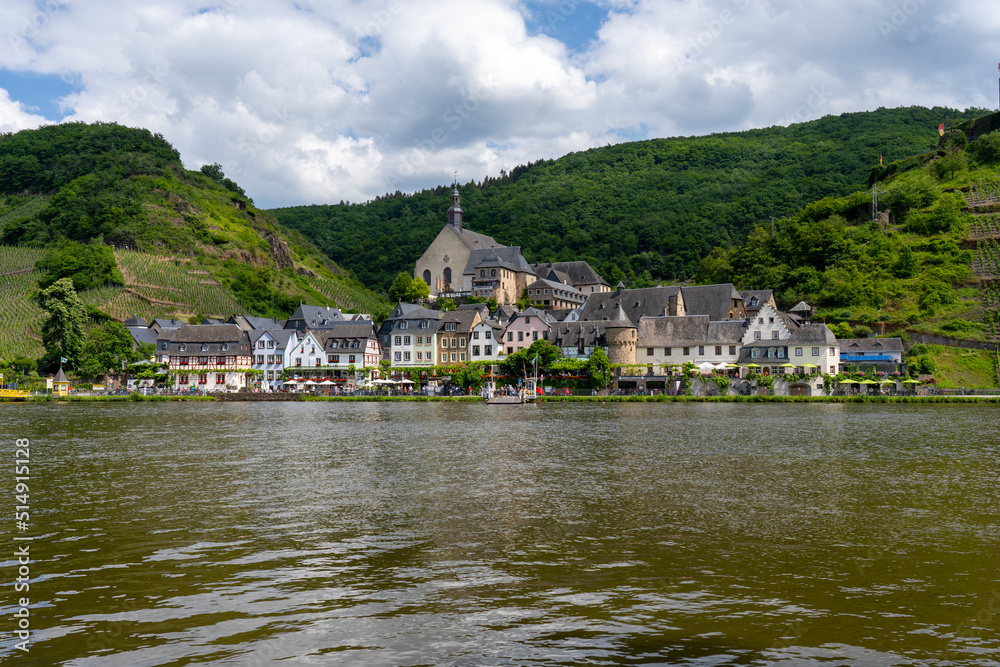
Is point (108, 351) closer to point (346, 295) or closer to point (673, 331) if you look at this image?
point (346, 295)

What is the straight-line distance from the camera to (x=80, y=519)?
16.6 meters

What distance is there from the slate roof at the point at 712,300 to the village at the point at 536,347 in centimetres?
15

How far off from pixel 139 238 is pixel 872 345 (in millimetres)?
125517

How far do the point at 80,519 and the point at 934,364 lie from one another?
7583 cm

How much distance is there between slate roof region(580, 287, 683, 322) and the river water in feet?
202

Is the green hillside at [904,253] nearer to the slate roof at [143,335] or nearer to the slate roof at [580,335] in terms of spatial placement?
the slate roof at [580,335]

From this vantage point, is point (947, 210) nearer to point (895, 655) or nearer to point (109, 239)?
point (895, 655)

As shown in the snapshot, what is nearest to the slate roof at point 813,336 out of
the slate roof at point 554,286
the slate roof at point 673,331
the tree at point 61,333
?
the slate roof at point 673,331

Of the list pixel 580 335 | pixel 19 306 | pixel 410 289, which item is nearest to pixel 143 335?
pixel 19 306

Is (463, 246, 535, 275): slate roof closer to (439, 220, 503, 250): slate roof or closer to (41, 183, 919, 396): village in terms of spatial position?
(41, 183, 919, 396): village

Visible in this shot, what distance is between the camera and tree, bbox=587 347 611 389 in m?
76.7

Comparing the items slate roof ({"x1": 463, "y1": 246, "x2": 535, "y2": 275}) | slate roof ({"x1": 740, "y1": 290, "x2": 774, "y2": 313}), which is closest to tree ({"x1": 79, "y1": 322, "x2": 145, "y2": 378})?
slate roof ({"x1": 463, "y1": 246, "x2": 535, "y2": 275})

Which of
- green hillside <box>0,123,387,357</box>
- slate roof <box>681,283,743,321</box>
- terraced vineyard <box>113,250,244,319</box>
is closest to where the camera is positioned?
slate roof <box>681,283,743,321</box>

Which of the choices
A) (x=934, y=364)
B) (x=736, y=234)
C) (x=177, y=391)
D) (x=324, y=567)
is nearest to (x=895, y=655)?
(x=324, y=567)
